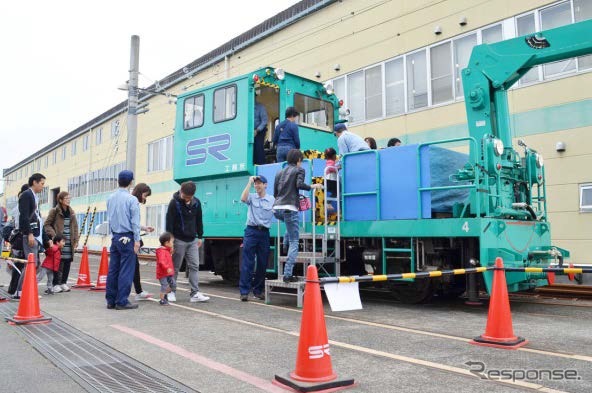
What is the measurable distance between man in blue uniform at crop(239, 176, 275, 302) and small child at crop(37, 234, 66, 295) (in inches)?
139

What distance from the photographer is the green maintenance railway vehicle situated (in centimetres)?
680

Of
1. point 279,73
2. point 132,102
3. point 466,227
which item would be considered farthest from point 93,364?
point 132,102

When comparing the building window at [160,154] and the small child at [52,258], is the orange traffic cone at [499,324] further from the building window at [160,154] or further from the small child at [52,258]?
the building window at [160,154]

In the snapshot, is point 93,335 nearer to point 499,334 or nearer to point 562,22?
point 499,334

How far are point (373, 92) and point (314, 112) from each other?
19.0 ft

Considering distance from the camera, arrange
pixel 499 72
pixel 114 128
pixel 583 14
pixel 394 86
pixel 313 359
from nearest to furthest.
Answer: pixel 313 359, pixel 499 72, pixel 583 14, pixel 394 86, pixel 114 128

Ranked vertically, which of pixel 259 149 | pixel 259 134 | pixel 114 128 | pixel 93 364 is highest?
pixel 114 128

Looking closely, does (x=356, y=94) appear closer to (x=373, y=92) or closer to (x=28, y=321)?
(x=373, y=92)

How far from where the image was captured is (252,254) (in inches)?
313

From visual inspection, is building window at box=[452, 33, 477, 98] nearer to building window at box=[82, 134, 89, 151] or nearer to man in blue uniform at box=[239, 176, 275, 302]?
man in blue uniform at box=[239, 176, 275, 302]

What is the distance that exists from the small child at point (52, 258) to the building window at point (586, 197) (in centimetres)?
1075

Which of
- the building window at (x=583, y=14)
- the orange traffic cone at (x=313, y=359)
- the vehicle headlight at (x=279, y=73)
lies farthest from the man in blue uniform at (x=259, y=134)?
the building window at (x=583, y=14)

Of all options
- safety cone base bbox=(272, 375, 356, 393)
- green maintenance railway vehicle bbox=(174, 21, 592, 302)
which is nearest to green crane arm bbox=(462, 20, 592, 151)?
green maintenance railway vehicle bbox=(174, 21, 592, 302)

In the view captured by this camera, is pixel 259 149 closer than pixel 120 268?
No
